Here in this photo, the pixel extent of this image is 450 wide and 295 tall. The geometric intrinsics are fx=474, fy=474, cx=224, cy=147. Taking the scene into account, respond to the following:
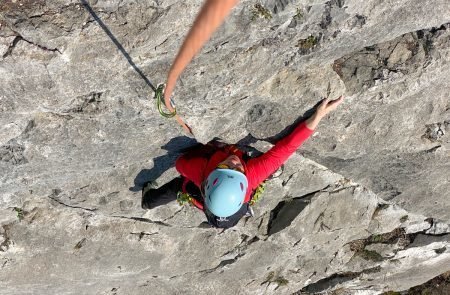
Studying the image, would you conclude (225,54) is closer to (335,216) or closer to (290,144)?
(290,144)

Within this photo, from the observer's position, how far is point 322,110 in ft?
21.3

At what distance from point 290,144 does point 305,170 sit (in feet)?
7.77

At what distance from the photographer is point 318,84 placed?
20.6 ft

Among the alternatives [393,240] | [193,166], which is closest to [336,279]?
[393,240]

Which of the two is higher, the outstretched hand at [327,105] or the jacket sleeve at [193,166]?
the outstretched hand at [327,105]

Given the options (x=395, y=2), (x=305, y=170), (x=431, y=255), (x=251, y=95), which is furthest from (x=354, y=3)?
(x=431, y=255)

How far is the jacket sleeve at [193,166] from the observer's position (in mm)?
6980

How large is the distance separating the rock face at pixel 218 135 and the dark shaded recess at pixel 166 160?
0.12 ft

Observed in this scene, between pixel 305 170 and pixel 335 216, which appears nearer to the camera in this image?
pixel 305 170

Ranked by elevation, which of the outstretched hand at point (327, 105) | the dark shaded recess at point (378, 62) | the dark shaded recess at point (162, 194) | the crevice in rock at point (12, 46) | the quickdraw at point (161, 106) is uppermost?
the crevice in rock at point (12, 46)

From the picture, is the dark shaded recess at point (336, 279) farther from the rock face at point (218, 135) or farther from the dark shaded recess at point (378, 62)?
the dark shaded recess at point (378, 62)

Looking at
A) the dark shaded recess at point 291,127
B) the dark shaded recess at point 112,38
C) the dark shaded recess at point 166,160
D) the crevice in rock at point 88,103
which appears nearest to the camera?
the dark shaded recess at point 112,38

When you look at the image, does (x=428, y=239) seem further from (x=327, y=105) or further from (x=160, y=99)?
(x=160, y=99)

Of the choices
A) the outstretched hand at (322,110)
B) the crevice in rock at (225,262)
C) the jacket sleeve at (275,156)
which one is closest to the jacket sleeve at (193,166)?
the jacket sleeve at (275,156)
